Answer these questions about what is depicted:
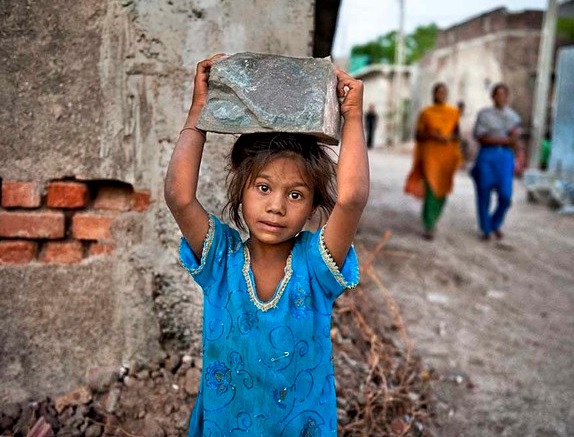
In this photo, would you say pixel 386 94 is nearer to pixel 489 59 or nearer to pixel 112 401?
pixel 489 59

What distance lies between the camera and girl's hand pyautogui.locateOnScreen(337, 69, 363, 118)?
1.45 metres

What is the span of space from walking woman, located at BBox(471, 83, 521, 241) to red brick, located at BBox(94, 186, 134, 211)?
5.00 meters

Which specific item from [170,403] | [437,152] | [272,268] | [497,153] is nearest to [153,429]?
[170,403]

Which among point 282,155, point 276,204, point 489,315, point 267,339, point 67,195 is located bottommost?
point 489,315

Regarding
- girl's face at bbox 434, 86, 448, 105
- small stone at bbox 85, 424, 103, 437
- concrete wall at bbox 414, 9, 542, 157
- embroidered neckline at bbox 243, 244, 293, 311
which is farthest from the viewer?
concrete wall at bbox 414, 9, 542, 157

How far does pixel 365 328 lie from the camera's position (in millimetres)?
3219

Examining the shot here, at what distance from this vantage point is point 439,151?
6508mm

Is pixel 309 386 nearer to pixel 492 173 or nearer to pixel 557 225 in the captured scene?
pixel 492 173

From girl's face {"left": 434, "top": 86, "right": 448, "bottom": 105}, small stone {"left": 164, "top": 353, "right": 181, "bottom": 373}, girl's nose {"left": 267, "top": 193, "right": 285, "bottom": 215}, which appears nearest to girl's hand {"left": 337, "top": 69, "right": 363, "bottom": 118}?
girl's nose {"left": 267, "top": 193, "right": 285, "bottom": 215}

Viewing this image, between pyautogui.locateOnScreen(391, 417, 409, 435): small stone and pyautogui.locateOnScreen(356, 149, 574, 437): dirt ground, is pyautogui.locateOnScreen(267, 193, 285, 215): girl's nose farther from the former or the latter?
pyautogui.locateOnScreen(356, 149, 574, 437): dirt ground

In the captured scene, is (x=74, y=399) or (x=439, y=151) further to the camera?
(x=439, y=151)

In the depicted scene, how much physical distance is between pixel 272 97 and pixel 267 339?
58cm

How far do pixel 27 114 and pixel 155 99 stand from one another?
0.44 metres

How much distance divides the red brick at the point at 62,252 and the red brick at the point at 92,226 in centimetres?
4
